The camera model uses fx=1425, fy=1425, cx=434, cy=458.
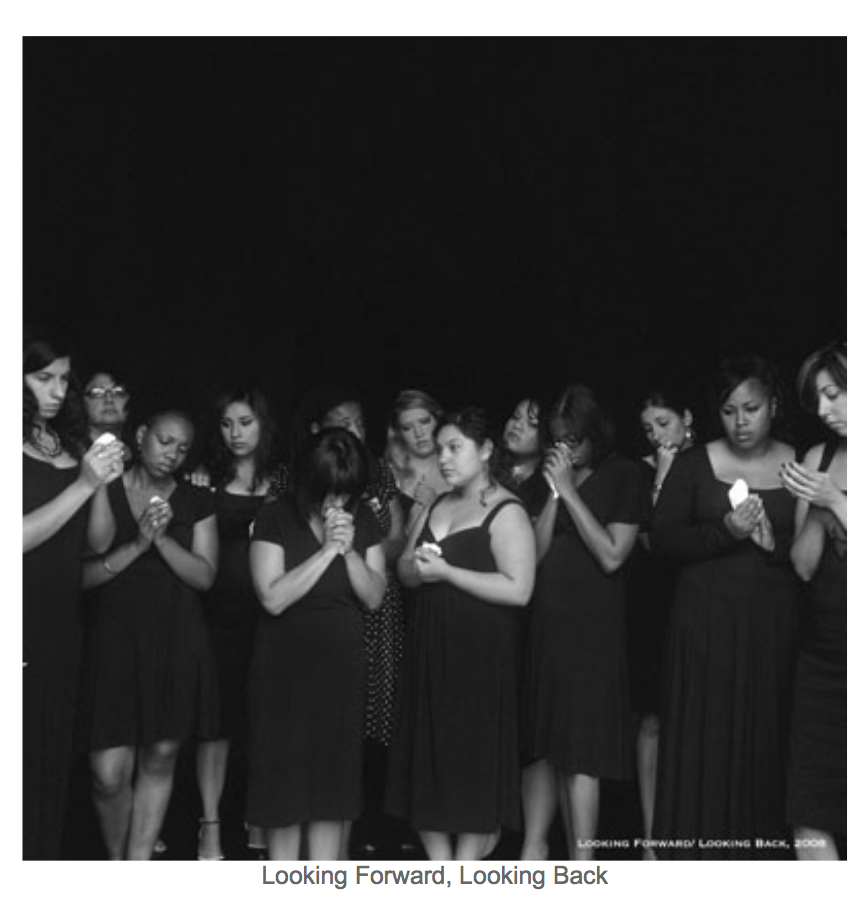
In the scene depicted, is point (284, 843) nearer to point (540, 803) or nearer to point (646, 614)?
point (540, 803)

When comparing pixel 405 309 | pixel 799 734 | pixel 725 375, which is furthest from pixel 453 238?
pixel 799 734

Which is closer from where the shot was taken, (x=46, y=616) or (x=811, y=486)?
(x=811, y=486)

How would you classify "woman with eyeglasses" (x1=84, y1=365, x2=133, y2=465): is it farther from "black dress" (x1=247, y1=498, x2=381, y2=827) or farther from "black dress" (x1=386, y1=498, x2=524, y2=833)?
"black dress" (x1=386, y1=498, x2=524, y2=833)

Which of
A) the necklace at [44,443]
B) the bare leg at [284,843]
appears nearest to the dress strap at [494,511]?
the bare leg at [284,843]

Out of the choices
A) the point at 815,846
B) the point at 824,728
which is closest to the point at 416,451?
the point at 824,728

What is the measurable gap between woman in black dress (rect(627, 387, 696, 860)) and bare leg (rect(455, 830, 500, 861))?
0.57 metres

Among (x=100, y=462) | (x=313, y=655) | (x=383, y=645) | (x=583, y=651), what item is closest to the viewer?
(x=100, y=462)

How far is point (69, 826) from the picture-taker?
523 centimetres

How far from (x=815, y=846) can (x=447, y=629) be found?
1315 millimetres

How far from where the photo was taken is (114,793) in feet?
15.3

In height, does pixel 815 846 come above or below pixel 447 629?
below

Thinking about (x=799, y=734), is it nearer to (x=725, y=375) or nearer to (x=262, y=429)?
(x=725, y=375)

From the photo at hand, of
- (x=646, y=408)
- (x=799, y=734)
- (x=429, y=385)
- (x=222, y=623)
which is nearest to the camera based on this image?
(x=799, y=734)

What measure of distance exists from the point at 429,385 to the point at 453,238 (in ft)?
2.01
